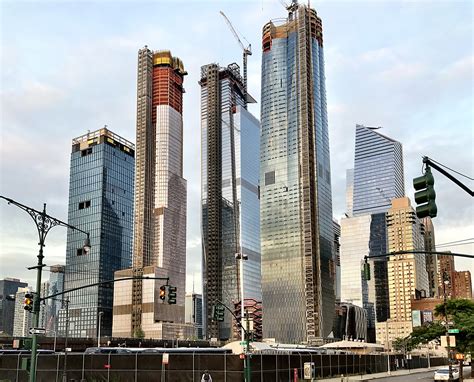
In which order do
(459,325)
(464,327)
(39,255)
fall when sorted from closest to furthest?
(39,255)
(464,327)
(459,325)

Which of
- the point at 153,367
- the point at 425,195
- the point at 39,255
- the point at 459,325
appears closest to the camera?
the point at 425,195

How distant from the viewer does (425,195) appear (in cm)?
1547

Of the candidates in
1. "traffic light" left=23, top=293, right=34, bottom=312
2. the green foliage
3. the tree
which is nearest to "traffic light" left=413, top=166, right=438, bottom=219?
"traffic light" left=23, top=293, right=34, bottom=312

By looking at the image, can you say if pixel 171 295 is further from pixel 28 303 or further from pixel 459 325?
pixel 459 325

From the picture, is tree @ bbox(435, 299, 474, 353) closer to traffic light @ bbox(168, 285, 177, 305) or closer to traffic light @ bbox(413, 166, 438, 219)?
traffic light @ bbox(168, 285, 177, 305)

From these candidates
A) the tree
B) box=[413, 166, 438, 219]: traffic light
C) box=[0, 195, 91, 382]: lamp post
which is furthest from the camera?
the tree

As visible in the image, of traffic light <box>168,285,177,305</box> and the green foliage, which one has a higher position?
traffic light <box>168,285,177,305</box>

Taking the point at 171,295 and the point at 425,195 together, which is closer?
the point at 425,195

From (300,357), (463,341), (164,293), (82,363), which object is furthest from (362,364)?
(164,293)

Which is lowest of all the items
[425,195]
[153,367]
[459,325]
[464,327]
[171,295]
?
[153,367]

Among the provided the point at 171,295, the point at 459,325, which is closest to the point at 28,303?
the point at 171,295

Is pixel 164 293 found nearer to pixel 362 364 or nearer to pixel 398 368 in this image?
pixel 362 364

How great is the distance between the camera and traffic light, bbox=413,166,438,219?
50.8 ft

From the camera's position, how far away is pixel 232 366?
43281mm
